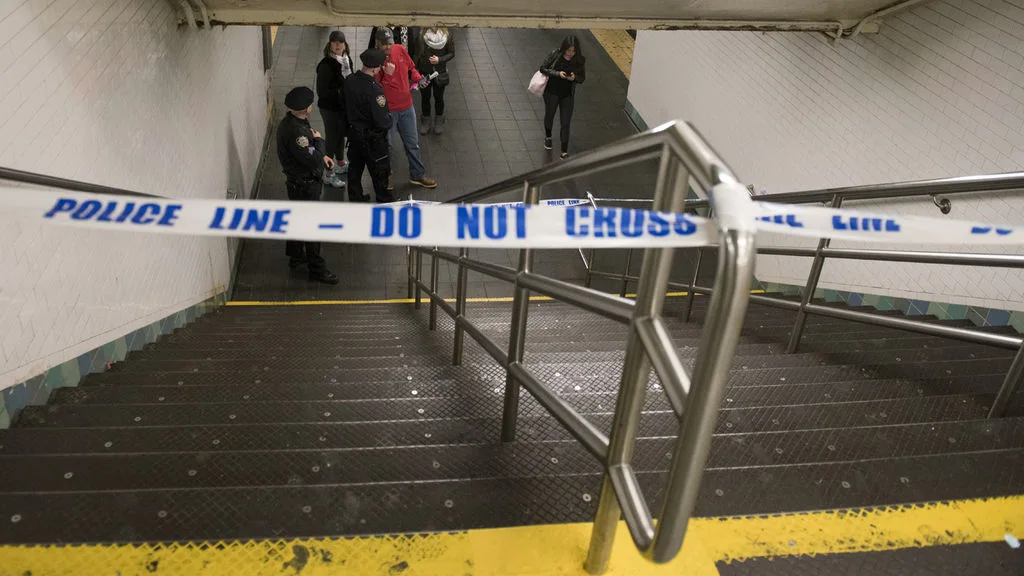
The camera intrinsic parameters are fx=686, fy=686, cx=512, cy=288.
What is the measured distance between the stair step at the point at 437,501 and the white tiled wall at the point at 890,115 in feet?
4.81

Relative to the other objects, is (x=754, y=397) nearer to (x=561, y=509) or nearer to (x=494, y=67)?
(x=561, y=509)

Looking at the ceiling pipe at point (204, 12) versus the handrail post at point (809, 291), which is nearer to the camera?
the handrail post at point (809, 291)

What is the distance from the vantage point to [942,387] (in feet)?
9.12

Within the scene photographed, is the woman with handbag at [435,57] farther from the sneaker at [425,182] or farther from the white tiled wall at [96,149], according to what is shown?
the white tiled wall at [96,149]

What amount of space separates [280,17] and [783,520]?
15.1ft

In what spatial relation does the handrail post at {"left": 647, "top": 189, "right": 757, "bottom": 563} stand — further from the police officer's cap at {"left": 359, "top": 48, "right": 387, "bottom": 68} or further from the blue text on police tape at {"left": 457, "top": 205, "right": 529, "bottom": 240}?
the police officer's cap at {"left": 359, "top": 48, "right": 387, "bottom": 68}

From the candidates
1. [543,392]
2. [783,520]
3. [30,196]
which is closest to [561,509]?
[543,392]

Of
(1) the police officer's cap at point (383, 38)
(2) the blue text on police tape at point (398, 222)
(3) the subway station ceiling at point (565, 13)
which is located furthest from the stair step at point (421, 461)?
(1) the police officer's cap at point (383, 38)

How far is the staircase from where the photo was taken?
1828 millimetres

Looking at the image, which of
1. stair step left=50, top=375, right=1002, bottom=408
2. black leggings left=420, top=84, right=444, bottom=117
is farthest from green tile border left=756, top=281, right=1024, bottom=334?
black leggings left=420, top=84, right=444, bottom=117

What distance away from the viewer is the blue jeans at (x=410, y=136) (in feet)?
22.9

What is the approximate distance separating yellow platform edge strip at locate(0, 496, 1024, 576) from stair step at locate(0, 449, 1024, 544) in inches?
1.8

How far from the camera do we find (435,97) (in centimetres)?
830

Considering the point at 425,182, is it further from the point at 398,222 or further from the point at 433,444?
the point at 398,222
